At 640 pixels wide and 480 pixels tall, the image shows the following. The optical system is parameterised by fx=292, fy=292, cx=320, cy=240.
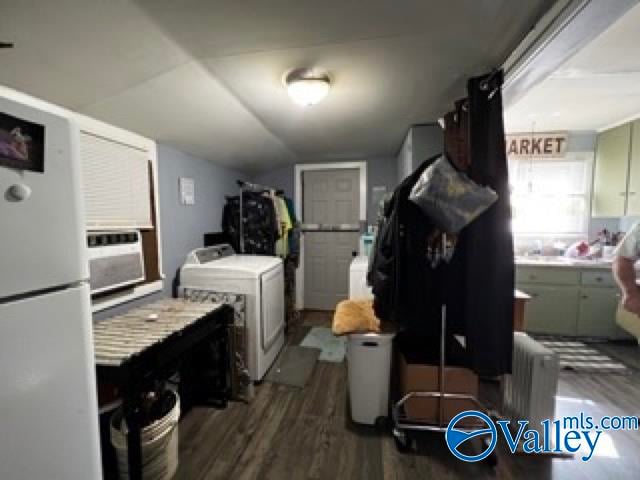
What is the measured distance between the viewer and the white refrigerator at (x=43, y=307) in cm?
67

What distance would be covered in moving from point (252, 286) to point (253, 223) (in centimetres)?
116

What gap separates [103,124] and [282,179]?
258 cm

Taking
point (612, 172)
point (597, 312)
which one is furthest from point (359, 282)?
Result: point (612, 172)

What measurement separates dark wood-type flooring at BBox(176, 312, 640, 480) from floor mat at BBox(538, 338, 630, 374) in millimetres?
242

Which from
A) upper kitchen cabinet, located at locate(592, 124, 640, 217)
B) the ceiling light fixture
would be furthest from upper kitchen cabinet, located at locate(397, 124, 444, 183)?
upper kitchen cabinet, located at locate(592, 124, 640, 217)

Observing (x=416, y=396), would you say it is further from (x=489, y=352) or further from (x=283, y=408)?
(x=283, y=408)

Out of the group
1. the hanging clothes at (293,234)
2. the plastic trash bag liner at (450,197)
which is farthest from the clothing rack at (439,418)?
the hanging clothes at (293,234)

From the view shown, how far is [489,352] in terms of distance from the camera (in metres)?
1.36

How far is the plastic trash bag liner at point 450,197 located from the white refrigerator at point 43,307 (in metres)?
1.33

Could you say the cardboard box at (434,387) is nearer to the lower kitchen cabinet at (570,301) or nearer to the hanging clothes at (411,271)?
the hanging clothes at (411,271)

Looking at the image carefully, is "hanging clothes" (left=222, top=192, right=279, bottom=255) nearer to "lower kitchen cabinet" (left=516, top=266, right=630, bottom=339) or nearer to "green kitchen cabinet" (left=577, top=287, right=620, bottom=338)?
"lower kitchen cabinet" (left=516, top=266, right=630, bottom=339)

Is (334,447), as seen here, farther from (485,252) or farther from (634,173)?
(634,173)

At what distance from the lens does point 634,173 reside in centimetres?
301

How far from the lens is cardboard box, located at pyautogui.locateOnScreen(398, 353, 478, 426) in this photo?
181 cm
